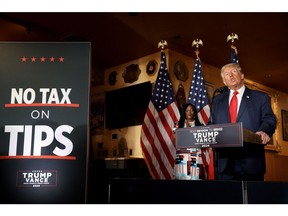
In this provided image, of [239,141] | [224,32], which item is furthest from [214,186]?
[224,32]

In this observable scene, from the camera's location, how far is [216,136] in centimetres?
183

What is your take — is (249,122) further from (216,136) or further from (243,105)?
(216,136)

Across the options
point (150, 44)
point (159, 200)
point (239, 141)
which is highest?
point (150, 44)

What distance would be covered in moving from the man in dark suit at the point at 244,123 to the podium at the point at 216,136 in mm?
233

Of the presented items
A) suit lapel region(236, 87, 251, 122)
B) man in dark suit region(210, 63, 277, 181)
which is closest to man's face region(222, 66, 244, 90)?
man in dark suit region(210, 63, 277, 181)

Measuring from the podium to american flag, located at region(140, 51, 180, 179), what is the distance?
8.88ft

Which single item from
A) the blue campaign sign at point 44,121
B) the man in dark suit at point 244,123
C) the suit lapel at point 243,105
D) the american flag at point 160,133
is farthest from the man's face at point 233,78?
the american flag at point 160,133

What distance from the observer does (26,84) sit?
4.96 ft

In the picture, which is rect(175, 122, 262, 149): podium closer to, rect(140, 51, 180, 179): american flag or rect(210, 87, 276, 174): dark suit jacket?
rect(210, 87, 276, 174): dark suit jacket

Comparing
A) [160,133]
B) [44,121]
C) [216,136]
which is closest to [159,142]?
[160,133]

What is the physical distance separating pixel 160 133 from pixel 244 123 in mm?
2399

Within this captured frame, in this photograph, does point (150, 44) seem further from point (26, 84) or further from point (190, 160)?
point (26, 84)

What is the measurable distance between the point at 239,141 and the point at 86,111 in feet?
2.67

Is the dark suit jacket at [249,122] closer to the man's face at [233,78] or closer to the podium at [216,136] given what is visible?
the man's face at [233,78]
